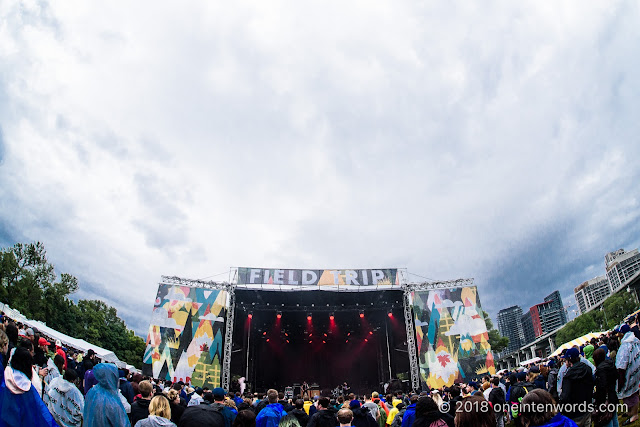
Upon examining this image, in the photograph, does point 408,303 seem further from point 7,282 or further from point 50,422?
point 7,282

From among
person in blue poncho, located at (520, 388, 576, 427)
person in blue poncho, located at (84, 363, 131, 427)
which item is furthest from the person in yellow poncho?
person in blue poncho, located at (520, 388, 576, 427)

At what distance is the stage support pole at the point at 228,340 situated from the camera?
2146cm

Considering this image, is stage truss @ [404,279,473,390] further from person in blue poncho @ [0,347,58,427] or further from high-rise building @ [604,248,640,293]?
high-rise building @ [604,248,640,293]

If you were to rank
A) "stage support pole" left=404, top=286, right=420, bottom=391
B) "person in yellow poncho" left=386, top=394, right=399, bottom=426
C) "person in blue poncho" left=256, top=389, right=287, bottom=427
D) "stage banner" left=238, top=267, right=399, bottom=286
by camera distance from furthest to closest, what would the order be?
"stage banner" left=238, top=267, right=399, bottom=286 → "stage support pole" left=404, top=286, right=420, bottom=391 → "person in yellow poncho" left=386, top=394, right=399, bottom=426 → "person in blue poncho" left=256, top=389, right=287, bottom=427

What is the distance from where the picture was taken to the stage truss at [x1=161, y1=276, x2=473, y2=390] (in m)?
22.0

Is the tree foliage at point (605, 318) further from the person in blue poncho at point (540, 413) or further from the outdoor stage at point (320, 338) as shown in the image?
the person in blue poncho at point (540, 413)

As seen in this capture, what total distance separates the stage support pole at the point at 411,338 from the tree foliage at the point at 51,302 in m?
37.0

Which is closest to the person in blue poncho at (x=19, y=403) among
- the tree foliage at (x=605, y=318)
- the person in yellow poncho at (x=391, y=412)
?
the person in yellow poncho at (x=391, y=412)

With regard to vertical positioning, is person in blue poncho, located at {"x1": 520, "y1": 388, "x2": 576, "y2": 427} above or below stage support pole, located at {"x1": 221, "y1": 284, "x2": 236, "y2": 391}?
below

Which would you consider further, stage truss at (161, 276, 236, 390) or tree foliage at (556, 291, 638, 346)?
tree foliage at (556, 291, 638, 346)

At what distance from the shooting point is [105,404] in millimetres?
3924

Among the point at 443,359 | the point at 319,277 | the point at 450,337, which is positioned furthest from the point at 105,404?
the point at 450,337

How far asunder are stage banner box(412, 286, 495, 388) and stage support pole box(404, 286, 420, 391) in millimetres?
531

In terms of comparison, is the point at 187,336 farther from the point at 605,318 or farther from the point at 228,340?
the point at 605,318
